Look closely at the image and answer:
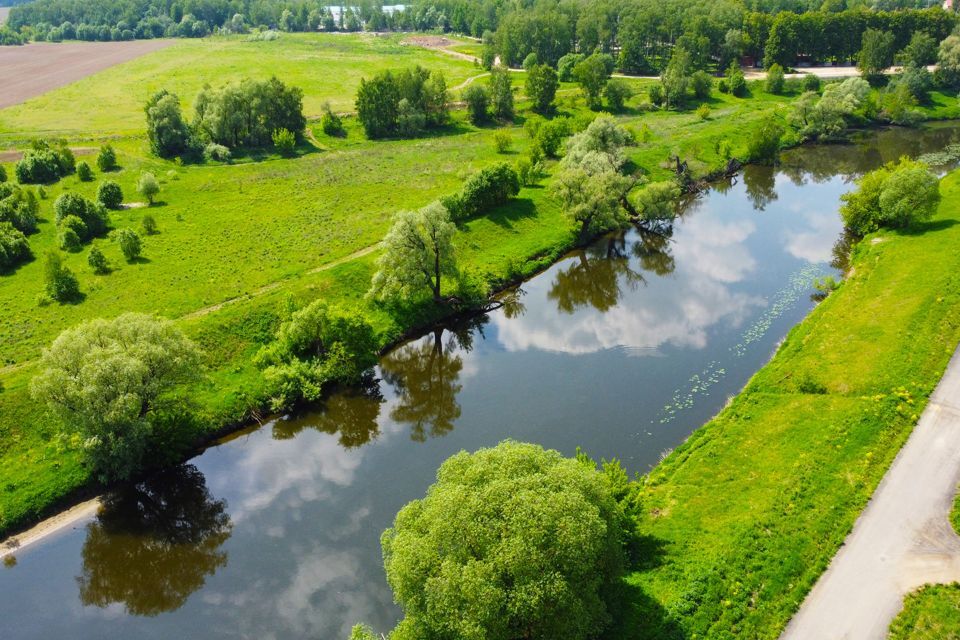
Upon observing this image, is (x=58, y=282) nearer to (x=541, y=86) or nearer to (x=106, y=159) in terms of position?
(x=106, y=159)

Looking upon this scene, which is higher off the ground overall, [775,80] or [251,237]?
[775,80]

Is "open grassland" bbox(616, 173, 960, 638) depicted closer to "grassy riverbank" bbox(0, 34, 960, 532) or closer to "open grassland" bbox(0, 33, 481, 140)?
"grassy riverbank" bbox(0, 34, 960, 532)

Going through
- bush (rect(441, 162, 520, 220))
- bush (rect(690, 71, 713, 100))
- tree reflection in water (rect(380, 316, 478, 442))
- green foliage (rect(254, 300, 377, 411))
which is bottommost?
tree reflection in water (rect(380, 316, 478, 442))

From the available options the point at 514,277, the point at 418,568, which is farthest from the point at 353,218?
the point at 418,568

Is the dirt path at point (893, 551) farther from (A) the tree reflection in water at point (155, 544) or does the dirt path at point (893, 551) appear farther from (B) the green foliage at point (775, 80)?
(B) the green foliage at point (775, 80)

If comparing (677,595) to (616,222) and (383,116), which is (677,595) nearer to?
(616,222)

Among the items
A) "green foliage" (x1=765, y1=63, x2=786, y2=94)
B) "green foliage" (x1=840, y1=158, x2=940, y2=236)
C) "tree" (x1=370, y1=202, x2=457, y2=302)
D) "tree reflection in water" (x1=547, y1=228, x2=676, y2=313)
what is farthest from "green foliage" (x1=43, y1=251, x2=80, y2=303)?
"green foliage" (x1=765, y1=63, x2=786, y2=94)

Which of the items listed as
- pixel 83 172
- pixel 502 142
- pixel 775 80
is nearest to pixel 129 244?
pixel 83 172
